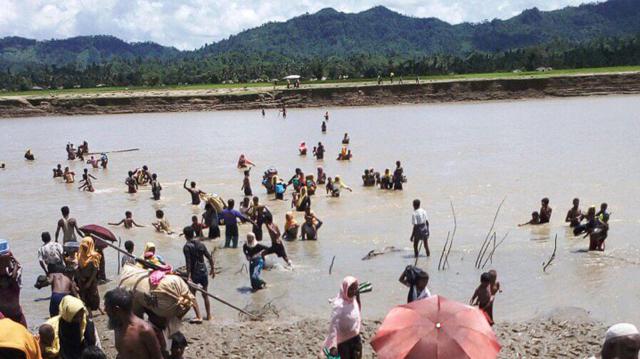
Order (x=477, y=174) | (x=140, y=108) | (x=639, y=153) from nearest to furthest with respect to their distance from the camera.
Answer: (x=477, y=174) → (x=639, y=153) → (x=140, y=108)

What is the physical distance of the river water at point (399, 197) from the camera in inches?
460

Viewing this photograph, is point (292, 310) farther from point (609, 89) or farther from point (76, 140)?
point (609, 89)

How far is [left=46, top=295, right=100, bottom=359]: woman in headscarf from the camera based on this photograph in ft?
21.0

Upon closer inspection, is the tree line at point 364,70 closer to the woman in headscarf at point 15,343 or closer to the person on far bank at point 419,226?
the person on far bank at point 419,226

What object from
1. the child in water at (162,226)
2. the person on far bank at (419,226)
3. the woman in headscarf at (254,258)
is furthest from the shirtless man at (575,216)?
the child in water at (162,226)

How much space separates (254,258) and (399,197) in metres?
9.98

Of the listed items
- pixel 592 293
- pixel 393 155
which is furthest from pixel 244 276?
pixel 393 155

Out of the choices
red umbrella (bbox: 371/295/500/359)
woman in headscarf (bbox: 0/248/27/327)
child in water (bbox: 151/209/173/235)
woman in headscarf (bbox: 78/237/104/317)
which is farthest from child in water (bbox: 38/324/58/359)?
child in water (bbox: 151/209/173/235)

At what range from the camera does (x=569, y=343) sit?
8602mm

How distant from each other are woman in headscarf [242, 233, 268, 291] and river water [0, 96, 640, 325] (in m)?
0.24

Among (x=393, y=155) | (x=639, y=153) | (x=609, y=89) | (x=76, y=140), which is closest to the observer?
(x=639, y=153)

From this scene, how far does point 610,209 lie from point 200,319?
1230cm

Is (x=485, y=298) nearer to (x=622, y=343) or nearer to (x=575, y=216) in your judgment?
(x=622, y=343)

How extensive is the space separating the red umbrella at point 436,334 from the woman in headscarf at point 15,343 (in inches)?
122
